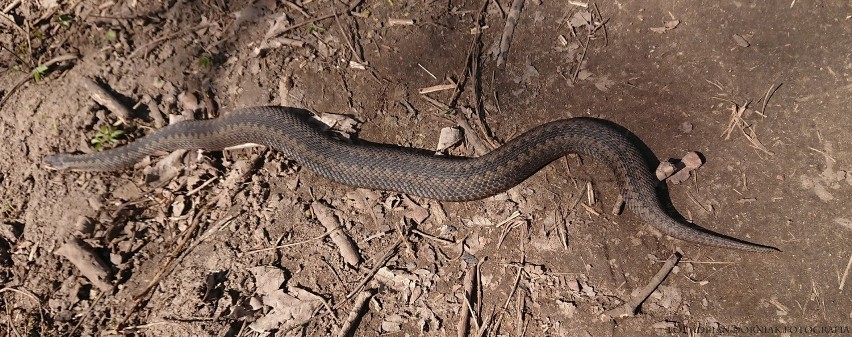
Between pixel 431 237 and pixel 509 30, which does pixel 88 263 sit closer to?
pixel 431 237

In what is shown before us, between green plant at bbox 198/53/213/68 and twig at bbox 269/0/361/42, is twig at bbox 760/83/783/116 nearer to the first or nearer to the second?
twig at bbox 269/0/361/42

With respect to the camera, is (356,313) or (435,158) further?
(435,158)

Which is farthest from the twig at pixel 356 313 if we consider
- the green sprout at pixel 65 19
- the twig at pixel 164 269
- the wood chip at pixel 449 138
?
the green sprout at pixel 65 19

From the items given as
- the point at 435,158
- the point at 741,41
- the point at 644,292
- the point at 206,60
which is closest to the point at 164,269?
the point at 206,60

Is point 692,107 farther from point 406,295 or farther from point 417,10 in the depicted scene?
point 406,295

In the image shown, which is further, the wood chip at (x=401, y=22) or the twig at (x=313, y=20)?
the twig at (x=313, y=20)

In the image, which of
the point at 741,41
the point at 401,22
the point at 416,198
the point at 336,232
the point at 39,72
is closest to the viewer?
the point at 741,41

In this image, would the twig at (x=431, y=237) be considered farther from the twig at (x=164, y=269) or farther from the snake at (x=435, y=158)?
the twig at (x=164, y=269)
